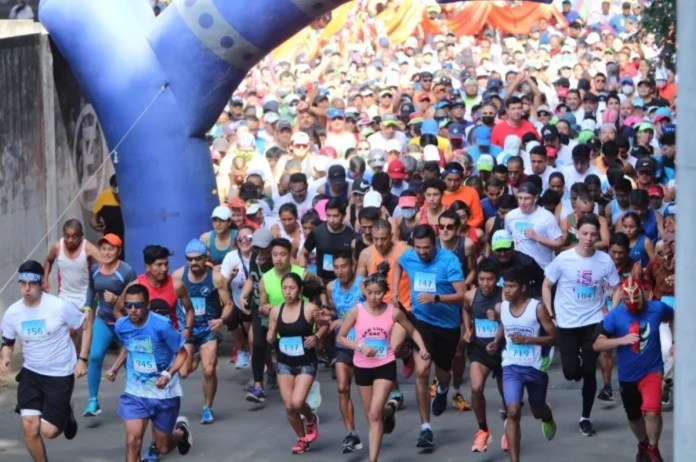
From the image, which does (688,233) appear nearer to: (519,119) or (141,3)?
(141,3)

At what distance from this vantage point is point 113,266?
45.4 ft

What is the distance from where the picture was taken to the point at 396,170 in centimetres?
1727

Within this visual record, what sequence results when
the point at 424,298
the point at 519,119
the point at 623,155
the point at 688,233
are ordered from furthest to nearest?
the point at 519,119, the point at 623,155, the point at 424,298, the point at 688,233

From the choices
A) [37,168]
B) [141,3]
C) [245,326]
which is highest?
[141,3]

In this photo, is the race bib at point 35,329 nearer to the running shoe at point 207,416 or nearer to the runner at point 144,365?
the runner at point 144,365

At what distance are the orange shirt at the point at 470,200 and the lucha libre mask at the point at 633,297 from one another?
421 centimetres

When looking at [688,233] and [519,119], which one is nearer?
[688,233]

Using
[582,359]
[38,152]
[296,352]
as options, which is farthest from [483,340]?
[38,152]

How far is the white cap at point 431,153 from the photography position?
18766 millimetres

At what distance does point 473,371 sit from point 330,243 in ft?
10.0

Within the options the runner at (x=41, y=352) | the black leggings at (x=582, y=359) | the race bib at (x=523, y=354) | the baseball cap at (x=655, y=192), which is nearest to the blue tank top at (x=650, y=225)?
the baseball cap at (x=655, y=192)

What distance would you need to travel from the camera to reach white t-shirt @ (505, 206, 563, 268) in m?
14.9

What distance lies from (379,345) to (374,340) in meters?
0.05

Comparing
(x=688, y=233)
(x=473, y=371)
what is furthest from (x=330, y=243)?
(x=688, y=233)
